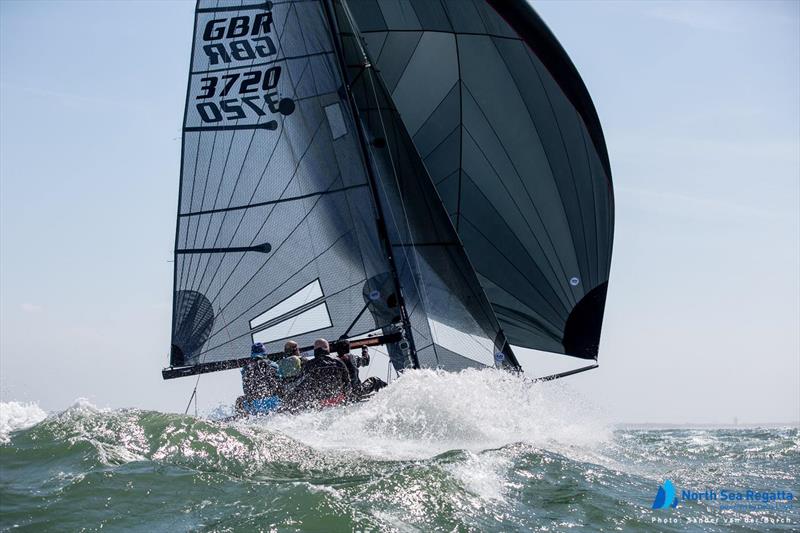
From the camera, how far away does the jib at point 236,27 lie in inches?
333

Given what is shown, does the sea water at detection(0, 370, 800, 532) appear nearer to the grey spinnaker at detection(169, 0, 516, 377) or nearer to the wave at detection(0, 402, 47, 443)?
the wave at detection(0, 402, 47, 443)

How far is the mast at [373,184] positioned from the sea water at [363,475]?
1.39m

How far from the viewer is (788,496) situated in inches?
203

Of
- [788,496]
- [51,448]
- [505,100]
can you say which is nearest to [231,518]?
[51,448]

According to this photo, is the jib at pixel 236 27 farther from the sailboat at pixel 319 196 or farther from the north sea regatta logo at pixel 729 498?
the north sea regatta logo at pixel 729 498

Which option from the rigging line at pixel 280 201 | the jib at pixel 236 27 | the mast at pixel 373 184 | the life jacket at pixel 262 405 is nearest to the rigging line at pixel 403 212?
the mast at pixel 373 184

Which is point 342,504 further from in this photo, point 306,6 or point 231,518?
point 306,6

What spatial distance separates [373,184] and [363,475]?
13.9 feet

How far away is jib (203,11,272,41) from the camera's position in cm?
845

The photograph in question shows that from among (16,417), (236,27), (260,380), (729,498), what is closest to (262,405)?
(260,380)

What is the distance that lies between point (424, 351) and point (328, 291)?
1216 millimetres

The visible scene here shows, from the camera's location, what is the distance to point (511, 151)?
31.4 feet

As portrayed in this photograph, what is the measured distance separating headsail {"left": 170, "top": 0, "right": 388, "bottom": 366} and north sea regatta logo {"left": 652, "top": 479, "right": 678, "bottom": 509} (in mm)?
4123

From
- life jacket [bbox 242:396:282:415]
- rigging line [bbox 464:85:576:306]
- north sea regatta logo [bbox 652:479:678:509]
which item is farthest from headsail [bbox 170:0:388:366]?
north sea regatta logo [bbox 652:479:678:509]
